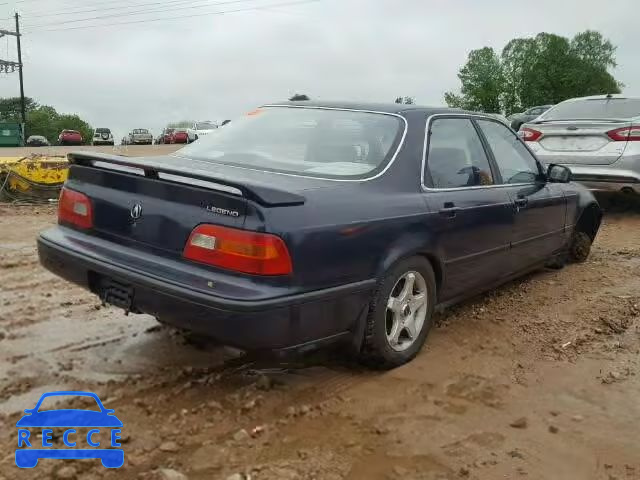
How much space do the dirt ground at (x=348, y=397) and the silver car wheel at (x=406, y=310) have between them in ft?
0.57

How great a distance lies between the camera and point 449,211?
148 inches

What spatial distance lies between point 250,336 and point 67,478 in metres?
0.89

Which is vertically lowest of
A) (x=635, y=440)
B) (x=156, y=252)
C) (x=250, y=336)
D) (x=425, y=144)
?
(x=635, y=440)

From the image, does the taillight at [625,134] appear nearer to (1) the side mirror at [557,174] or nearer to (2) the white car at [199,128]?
(1) the side mirror at [557,174]

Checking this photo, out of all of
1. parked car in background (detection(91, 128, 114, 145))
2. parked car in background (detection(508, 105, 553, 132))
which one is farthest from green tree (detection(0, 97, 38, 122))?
parked car in background (detection(508, 105, 553, 132))

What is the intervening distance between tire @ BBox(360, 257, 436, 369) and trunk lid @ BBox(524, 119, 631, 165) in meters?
5.08

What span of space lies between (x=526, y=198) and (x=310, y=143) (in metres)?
1.81

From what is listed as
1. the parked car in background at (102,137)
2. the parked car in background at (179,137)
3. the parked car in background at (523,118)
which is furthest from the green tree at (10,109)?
the parked car in background at (523,118)

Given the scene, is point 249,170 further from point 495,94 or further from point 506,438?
point 495,94

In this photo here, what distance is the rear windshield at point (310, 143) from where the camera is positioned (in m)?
3.55

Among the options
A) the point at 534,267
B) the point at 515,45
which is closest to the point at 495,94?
the point at 515,45

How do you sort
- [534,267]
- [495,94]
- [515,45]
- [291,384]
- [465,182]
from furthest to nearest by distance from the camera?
[515,45]
[495,94]
[534,267]
[465,182]
[291,384]

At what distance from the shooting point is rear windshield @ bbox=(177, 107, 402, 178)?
3.55 m

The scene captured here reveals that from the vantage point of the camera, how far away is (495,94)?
66.4m
